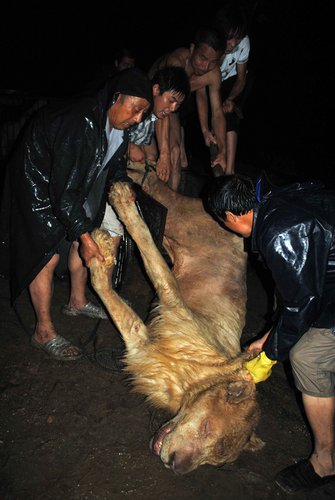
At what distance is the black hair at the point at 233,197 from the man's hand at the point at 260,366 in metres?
0.99

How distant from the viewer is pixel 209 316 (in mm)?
3871

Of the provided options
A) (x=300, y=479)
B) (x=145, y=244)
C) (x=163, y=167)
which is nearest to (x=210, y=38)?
(x=163, y=167)

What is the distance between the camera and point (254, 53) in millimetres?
15180

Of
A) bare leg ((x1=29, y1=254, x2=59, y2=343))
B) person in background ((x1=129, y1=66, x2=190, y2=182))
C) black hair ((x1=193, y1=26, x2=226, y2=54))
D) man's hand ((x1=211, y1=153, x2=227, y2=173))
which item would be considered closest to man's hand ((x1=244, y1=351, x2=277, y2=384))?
bare leg ((x1=29, y1=254, x2=59, y2=343))

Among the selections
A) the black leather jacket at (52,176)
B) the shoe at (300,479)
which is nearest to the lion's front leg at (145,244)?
the black leather jacket at (52,176)

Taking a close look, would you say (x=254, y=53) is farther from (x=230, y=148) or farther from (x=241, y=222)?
(x=241, y=222)

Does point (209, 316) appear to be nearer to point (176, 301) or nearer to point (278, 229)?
point (176, 301)

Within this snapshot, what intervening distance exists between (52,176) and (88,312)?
1.70 meters

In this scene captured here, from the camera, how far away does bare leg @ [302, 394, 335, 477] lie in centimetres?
283

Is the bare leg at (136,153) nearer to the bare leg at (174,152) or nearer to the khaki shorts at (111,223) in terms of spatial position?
the bare leg at (174,152)

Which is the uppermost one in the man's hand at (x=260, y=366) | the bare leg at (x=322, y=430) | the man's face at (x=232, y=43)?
the man's face at (x=232, y=43)

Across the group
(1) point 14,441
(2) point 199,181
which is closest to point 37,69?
(2) point 199,181

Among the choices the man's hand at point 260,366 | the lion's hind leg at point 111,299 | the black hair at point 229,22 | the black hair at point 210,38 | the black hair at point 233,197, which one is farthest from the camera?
the black hair at point 229,22

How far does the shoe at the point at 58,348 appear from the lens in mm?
3553
